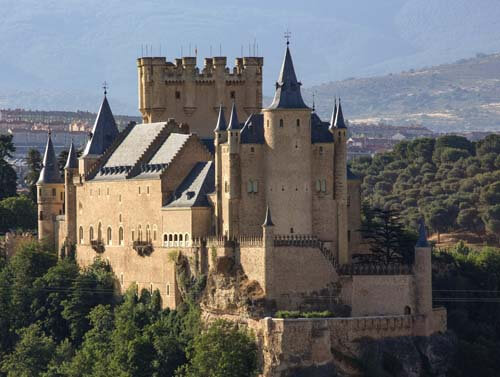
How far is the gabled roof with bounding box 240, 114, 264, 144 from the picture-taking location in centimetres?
8669

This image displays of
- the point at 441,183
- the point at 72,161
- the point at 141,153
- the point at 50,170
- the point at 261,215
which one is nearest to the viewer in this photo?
the point at 261,215

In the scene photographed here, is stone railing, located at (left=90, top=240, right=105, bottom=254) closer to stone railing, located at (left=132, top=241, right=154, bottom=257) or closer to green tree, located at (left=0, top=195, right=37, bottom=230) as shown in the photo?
stone railing, located at (left=132, top=241, right=154, bottom=257)

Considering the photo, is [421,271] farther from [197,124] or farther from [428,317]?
[197,124]

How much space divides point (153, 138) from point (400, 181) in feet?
180

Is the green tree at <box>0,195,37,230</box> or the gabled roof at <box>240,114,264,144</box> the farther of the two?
the green tree at <box>0,195,37,230</box>

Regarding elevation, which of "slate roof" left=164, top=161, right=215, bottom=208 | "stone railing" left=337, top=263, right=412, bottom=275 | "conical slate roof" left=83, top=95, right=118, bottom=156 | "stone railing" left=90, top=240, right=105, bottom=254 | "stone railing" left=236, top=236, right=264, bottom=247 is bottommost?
"stone railing" left=337, top=263, right=412, bottom=275

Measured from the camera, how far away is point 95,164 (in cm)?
10062

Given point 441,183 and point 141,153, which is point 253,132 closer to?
point 141,153

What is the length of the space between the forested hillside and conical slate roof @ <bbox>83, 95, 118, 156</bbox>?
29.6 metres

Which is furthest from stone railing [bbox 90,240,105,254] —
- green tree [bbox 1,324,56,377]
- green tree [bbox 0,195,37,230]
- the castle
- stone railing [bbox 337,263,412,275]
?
stone railing [bbox 337,263,412,275]

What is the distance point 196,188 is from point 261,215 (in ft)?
17.0

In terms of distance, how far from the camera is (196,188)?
9094 cm

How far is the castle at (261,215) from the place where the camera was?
8469 centimetres

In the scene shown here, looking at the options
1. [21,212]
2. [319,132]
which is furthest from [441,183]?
[319,132]
